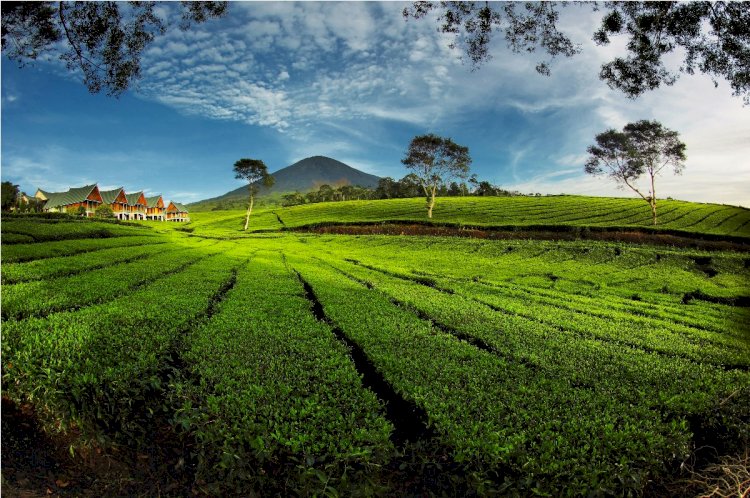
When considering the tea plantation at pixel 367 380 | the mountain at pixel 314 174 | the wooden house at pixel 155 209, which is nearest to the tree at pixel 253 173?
the wooden house at pixel 155 209

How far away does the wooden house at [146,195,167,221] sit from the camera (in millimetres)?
58772

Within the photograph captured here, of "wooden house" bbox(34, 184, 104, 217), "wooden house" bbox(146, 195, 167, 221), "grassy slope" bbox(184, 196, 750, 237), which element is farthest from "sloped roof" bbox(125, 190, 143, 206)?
"grassy slope" bbox(184, 196, 750, 237)

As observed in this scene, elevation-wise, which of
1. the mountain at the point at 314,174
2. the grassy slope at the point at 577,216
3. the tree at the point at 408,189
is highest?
the mountain at the point at 314,174

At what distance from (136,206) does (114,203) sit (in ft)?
22.9

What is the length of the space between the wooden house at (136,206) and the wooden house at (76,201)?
8481 millimetres

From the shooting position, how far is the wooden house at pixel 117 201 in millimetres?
45531

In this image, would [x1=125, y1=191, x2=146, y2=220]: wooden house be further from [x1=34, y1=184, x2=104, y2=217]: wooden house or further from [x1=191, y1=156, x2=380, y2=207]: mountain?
[x1=191, y1=156, x2=380, y2=207]: mountain

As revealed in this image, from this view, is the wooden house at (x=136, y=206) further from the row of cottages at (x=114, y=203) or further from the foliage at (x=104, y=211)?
the foliage at (x=104, y=211)

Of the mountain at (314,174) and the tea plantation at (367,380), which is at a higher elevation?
the mountain at (314,174)

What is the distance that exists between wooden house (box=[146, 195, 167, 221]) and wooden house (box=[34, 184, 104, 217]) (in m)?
16.3

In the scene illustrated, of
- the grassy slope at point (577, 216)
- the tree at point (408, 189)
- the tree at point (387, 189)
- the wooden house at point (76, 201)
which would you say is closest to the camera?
the grassy slope at point (577, 216)

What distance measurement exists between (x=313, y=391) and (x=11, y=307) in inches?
291

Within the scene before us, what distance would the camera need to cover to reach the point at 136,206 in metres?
53.3

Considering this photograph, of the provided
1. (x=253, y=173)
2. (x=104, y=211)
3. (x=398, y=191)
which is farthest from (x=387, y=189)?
(x=104, y=211)
